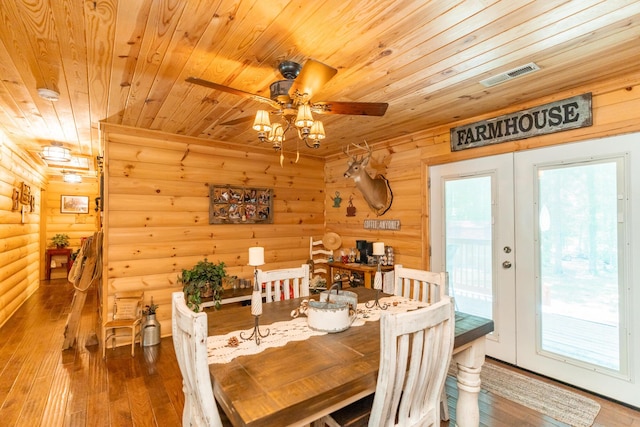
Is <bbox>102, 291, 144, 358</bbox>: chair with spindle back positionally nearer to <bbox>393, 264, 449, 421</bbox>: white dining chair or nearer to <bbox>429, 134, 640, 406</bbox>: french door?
<bbox>393, 264, 449, 421</bbox>: white dining chair

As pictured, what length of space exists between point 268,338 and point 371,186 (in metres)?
2.76

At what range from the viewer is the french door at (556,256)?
242 centimetres

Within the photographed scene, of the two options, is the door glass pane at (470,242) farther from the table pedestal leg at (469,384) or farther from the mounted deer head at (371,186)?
the table pedestal leg at (469,384)

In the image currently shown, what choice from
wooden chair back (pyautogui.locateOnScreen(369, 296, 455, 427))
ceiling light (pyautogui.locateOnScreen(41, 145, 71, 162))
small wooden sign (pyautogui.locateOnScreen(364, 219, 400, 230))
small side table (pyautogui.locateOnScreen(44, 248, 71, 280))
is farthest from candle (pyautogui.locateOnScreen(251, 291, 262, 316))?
small side table (pyautogui.locateOnScreen(44, 248, 71, 280))

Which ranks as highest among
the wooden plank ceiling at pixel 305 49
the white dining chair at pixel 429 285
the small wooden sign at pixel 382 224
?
the wooden plank ceiling at pixel 305 49

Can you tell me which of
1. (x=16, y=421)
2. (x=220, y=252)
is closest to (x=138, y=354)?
(x=16, y=421)

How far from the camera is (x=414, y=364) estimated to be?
4.28 feet

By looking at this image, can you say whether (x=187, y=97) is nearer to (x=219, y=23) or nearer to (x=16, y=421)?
(x=219, y=23)

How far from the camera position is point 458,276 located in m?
3.46

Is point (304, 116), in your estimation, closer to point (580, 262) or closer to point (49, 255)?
point (580, 262)

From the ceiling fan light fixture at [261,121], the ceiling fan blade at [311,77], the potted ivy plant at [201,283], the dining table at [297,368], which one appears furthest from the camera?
the potted ivy plant at [201,283]

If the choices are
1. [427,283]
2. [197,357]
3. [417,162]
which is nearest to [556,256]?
[427,283]

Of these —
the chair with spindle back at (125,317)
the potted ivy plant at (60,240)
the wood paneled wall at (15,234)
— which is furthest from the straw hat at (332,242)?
the potted ivy plant at (60,240)

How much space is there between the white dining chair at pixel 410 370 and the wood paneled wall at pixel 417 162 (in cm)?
224
